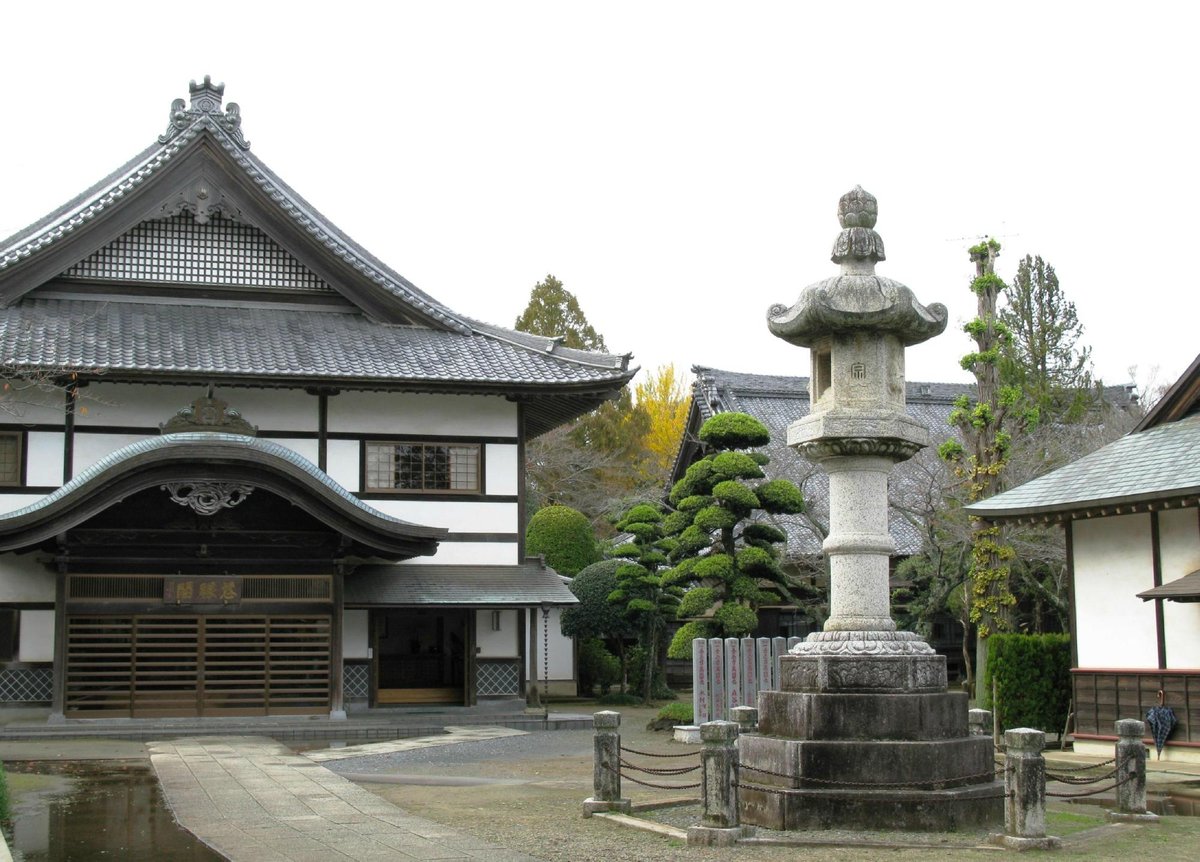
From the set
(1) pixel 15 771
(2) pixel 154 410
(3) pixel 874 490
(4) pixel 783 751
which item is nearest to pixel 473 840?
(4) pixel 783 751

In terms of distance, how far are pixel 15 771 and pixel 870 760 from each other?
10.7 metres

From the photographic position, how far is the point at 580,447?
5081 centimetres

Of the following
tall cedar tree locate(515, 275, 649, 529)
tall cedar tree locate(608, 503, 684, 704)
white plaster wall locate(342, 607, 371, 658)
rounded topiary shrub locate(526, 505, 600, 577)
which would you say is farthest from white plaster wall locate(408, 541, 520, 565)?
tall cedar tree locate(515, 275, 649, 529)

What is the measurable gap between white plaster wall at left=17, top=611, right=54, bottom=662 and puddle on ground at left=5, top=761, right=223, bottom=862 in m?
6.71

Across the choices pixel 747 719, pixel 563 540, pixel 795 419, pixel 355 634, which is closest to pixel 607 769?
pixel 747 719

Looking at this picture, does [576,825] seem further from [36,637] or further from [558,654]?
[558,654]

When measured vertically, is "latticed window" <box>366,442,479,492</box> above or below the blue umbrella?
above

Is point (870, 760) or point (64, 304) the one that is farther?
point (64, 304)

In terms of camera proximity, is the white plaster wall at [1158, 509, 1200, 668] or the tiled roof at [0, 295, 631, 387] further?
the tiled roof at [0, 295, 631, 387]

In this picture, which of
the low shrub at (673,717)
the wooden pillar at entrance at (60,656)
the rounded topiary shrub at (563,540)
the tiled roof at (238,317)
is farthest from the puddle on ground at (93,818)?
the rounded topiary shrub at (563,540)

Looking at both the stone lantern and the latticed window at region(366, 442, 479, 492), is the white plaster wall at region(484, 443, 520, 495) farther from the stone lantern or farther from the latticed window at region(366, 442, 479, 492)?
the stone lantern

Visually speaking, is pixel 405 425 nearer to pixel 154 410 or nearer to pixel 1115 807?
pixel 154 410

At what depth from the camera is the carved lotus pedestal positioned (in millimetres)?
10734

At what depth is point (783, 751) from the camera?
11.1 m
